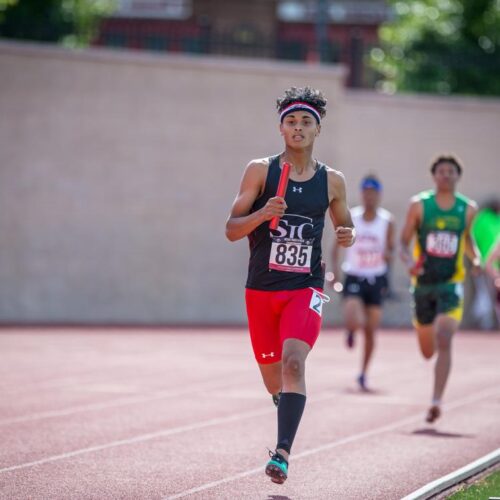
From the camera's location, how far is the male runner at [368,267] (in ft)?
45.7

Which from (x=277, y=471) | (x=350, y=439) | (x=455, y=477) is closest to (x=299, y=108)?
(x=277, y=471)

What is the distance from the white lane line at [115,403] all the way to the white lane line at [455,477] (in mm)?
3883

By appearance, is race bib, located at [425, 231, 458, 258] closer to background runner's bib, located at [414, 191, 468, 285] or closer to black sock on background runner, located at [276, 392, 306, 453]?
background runner's bib, located at [414, 191, 468, 285]

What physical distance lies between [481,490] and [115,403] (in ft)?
16.5

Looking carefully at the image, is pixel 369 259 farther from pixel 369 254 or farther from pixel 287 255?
pixel 287 255

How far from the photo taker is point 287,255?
7.36 meters

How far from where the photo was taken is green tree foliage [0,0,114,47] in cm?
2481

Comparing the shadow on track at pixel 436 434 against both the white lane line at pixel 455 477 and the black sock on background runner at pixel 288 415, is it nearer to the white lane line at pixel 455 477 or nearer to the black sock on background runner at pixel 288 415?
the white lane line at pixel 455 477

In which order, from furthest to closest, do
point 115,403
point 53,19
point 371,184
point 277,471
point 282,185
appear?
point 53,19
point 371,184
point 115,403
point 282,185
point 277,471

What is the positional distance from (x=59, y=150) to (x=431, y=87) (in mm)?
11900

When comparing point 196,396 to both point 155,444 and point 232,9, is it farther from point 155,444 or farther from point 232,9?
point 232,9

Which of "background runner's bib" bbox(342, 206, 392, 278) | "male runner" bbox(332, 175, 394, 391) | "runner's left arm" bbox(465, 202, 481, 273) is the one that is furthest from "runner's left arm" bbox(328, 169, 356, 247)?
"background runner's bib" bbox(342, 206, 392, 278)

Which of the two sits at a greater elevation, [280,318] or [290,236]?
[290,236]

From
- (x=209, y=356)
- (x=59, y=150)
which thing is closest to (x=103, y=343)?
(x=209, y=356)
